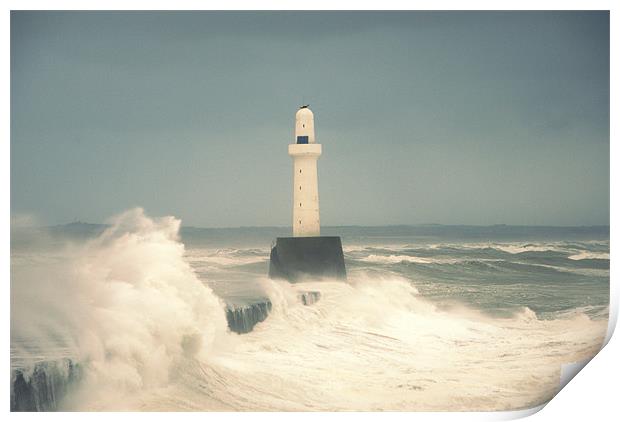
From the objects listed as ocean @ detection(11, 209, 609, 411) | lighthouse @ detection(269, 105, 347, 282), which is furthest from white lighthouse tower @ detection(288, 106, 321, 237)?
ocean @ detection(11, 209, 609, 411)

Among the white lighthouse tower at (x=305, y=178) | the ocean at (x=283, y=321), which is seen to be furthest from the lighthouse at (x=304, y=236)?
the ocean at (x=283, y=321)

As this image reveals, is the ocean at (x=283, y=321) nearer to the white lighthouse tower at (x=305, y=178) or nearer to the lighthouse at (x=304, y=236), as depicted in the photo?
the lighthouse at (x=304, y=236)

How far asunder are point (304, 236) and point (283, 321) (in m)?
0.97

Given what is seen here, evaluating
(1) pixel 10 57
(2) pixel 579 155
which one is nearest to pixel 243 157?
(1) pixel 10 57

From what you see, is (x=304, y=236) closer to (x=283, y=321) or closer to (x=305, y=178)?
(x=305, y=178)

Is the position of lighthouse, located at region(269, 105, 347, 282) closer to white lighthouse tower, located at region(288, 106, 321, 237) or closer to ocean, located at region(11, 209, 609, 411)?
white lighthouse tower, located at region(288, 106, 321, 237)

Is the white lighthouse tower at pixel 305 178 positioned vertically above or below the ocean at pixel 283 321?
above

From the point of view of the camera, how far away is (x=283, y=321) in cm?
1323

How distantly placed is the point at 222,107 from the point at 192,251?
62.2 inches

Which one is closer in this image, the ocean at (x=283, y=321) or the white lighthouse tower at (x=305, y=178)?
the ocean at (x=283, y=321)

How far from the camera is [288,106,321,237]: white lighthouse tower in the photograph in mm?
13273

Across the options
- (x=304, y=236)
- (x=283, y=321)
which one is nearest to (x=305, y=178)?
(x=304, y=236)

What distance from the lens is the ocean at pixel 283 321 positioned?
1225cm
